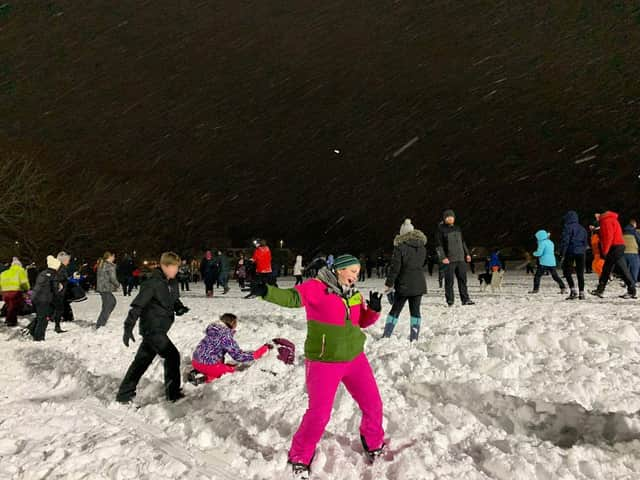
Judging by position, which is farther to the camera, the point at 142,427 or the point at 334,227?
the point at 334,227

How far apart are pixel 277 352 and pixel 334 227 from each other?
7999 centimetres

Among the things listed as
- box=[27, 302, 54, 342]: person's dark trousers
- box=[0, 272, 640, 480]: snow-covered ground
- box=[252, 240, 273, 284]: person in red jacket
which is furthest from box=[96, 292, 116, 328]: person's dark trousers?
box=[252, 240, 273, 284]: person in red jacket

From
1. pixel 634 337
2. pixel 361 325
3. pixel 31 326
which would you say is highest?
pixel 361 325

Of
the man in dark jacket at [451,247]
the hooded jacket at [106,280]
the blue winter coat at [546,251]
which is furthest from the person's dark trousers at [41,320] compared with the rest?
the blue winter coat at [546,251]

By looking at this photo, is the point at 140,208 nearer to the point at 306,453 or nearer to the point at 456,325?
the point at 456,325

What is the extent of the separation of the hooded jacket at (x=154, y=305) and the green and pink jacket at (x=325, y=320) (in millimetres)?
2546

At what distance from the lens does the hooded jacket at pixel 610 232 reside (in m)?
9.80

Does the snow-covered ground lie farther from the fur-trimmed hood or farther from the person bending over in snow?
the fur-trimmed hood

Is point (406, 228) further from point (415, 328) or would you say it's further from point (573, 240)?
point (573, 240)

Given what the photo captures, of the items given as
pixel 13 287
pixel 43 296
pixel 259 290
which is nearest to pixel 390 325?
pixel 259 290

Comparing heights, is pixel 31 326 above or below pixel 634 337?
below

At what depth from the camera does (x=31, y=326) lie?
10.8m

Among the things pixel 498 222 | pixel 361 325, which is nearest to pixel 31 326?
pixel 361 325

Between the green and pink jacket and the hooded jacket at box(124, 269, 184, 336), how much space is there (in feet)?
8.35
